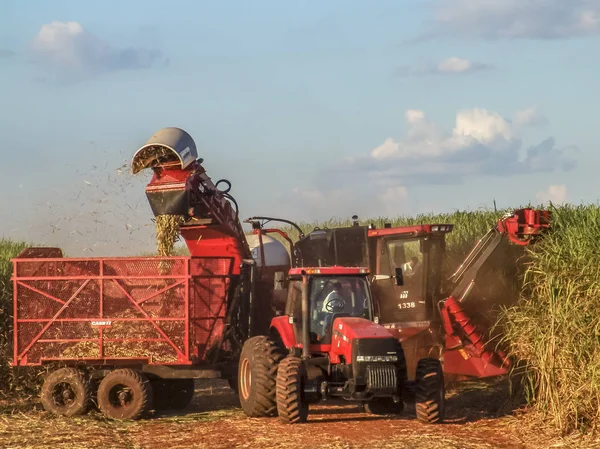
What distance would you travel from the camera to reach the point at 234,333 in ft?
51.6

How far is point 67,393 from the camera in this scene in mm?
14828

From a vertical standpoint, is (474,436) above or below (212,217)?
below

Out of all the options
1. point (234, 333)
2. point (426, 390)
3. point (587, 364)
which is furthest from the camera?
Result: point (234, 333)

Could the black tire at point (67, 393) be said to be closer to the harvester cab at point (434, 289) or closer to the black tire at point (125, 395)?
the black tire at point (125, 395)

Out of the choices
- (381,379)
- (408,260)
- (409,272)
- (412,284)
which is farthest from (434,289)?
(381,379)

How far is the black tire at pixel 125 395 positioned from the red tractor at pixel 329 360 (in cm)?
138

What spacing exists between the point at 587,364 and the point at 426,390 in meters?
2.15

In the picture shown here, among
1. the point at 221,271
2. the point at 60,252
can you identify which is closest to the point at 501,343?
the point at 221,271

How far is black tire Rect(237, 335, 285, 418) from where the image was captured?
45.8ft

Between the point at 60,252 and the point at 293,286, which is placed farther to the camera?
the point at 60,252

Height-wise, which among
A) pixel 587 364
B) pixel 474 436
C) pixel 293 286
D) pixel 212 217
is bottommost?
pixel 474 436

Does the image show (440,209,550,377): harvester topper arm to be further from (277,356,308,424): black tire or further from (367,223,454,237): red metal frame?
(277,356,308,424): black tire

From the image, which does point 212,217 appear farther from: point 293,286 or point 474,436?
point 474,436

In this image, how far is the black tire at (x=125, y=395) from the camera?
572 inches
